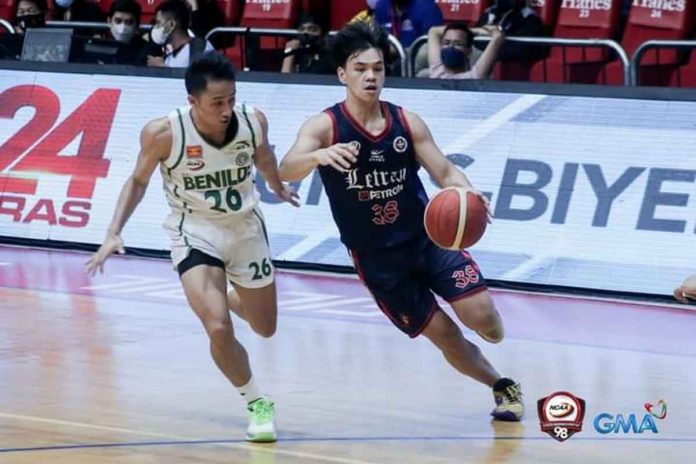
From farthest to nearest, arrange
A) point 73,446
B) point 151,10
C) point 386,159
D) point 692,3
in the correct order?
point 151,10, point 692,3, point 386,159, point 73,446

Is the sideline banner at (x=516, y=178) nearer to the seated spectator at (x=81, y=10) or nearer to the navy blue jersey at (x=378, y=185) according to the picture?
the seated spectator at (x=81, y=10)

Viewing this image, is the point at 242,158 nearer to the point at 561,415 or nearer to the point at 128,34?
the point at 561,415

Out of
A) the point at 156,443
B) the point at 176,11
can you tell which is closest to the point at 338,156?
the point at 156,443

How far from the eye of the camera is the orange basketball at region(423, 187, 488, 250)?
7.82 metres

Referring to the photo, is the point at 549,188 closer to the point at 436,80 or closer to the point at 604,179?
the point at 604,179

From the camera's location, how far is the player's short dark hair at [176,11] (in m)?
15.4

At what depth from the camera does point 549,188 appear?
13031 mm

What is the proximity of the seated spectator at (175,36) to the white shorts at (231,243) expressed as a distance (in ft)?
23.5

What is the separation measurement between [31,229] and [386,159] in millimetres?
7628

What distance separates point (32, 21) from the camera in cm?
1736

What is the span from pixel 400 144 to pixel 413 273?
68cm

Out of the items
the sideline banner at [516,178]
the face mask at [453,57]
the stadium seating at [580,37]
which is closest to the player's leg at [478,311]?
the sideline banner at [516,178]

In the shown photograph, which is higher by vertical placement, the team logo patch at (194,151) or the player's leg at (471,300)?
the team logo patch at (194,151)

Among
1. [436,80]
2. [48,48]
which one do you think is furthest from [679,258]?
[48,48]
